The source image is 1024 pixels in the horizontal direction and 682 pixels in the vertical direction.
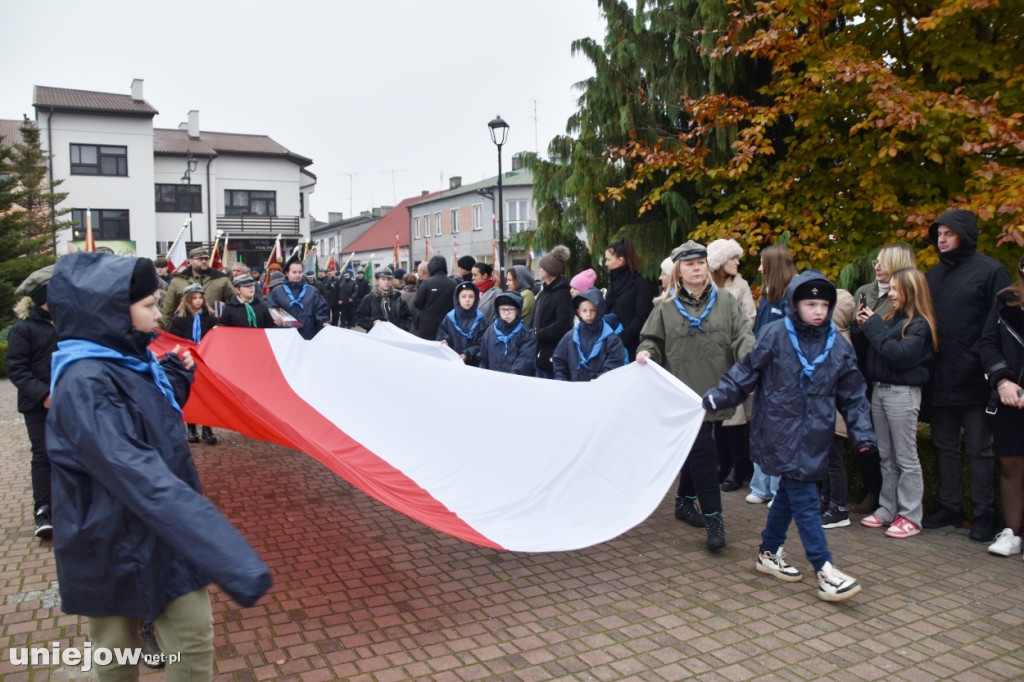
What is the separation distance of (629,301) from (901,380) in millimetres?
2398

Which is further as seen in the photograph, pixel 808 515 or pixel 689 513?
pixel 689 513

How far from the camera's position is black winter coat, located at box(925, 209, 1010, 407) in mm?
5641

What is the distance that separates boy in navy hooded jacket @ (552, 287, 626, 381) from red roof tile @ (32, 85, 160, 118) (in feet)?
132

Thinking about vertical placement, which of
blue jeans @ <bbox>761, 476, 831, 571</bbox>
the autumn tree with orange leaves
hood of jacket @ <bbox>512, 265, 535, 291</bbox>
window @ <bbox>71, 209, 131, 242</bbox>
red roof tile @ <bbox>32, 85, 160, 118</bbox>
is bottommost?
blue jeans @ <bbox>761, 476, 831, 571</bbox>

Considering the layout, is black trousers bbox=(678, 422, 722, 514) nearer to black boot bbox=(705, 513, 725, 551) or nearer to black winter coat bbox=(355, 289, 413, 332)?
black boot bbox=(705, 513, 725, 551)

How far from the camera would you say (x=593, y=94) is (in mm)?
10086

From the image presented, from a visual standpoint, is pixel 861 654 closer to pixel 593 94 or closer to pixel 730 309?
pixel 730 309

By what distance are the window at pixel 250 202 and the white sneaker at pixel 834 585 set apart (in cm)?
4649

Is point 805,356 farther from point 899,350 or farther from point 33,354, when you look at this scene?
point 33,354

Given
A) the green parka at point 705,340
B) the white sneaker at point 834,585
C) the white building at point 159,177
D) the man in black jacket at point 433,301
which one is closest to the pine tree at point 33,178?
the white building at point 159,177

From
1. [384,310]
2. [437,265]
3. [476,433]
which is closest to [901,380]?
[476,433]

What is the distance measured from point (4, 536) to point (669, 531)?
5079 mm

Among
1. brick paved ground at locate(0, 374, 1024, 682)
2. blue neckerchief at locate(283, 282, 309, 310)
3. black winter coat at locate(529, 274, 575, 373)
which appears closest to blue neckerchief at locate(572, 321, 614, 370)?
black winter coat at locate(529, 274, 575, 373)

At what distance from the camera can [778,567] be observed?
504 cm
